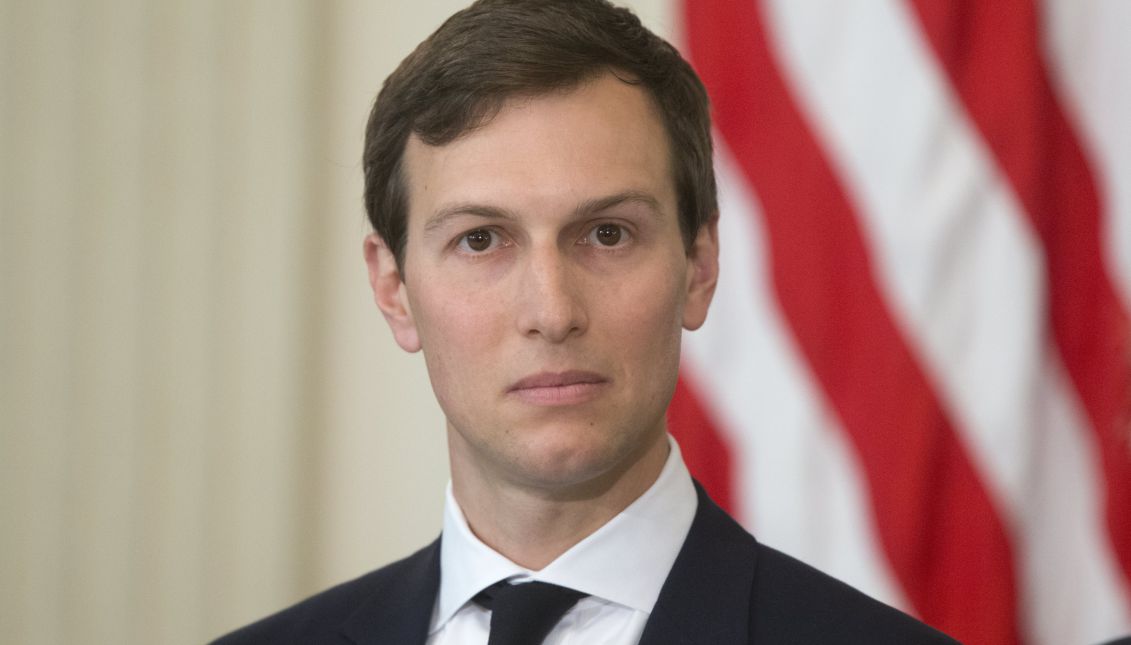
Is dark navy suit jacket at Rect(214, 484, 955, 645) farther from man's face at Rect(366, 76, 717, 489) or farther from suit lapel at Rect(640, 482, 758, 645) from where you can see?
man's face at Rect(366, 76, 717, 489)

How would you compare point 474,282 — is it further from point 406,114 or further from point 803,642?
point 803,642

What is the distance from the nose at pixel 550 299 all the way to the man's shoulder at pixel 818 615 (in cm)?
42

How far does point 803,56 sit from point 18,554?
73.6 inches

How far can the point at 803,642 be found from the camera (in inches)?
63.4

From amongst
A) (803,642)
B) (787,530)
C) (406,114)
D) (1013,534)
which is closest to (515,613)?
(803,642)

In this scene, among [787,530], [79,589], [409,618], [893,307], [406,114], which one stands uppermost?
[406,114]

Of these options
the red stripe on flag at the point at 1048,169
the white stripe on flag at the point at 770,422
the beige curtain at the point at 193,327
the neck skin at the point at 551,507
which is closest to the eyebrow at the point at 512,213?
the neck skin at the point at 551,507

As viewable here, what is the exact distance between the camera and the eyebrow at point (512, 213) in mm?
1595

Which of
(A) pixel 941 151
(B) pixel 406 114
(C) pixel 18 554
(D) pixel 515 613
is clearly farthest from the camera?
(C) pixel 18 554

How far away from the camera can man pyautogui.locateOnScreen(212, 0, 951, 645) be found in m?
1.59

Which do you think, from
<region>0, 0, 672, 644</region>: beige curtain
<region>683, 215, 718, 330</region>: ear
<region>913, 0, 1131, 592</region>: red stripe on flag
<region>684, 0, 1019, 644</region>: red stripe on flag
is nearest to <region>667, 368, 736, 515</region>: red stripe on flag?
<region>684, 0, 1019, 644</region>: red stripe on flag

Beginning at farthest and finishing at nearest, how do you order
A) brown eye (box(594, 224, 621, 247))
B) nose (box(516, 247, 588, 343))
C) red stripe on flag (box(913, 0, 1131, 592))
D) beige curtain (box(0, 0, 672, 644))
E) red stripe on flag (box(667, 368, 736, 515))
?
beige curtain (box(0, 0, 672, 644)), red stripe on flag (box(667, 368, 736, 515)), red stripe on flag (box(913, 0, 1131, 592)), brown eye (box(594, 224, 621, 247)), nose (box(516, 247, 588, 343))

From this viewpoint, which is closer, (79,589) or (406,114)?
(406,114)

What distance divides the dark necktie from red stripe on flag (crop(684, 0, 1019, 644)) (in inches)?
42.9
